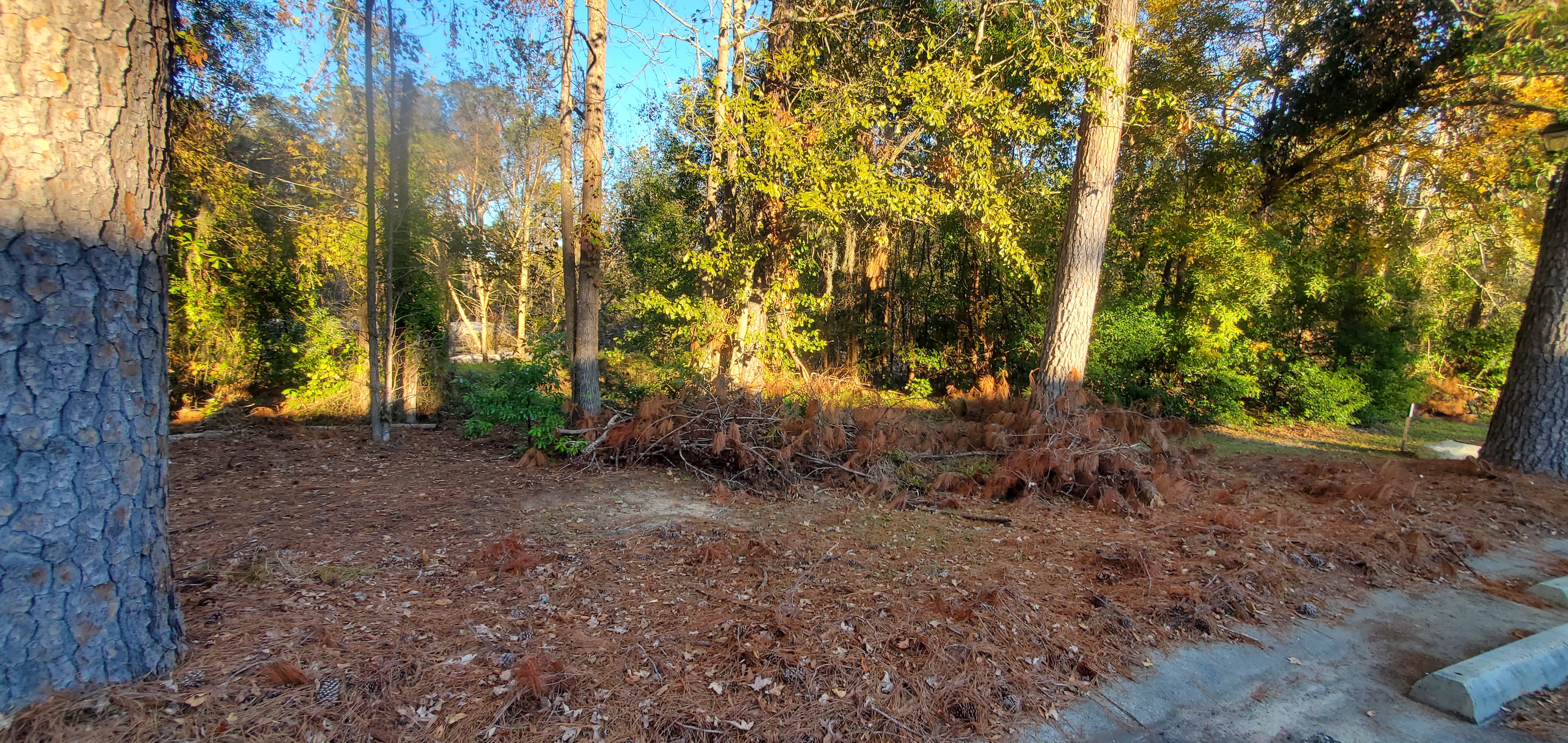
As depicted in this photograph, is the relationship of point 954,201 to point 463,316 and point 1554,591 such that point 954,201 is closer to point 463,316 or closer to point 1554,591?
point 1554,591

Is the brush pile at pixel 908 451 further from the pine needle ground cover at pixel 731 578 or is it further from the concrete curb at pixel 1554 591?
the concrete curb at pixel 1554 591

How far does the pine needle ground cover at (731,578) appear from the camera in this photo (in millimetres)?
2859

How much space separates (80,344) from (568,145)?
270 inches

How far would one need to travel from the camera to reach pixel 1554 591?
4668mm

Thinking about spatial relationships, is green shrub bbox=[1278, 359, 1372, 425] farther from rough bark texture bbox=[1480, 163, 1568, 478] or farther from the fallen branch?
the fallen branch

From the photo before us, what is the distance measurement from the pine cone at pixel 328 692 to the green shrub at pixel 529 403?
14.5 feet

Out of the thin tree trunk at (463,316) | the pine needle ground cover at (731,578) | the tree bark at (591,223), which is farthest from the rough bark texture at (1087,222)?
the thin tree trunk at (463,316)

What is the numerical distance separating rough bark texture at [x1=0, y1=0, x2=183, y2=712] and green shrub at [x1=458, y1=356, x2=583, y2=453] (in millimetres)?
4565

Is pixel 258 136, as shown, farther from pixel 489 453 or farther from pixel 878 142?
pixel 878 142

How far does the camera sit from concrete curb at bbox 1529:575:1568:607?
4.61 meters

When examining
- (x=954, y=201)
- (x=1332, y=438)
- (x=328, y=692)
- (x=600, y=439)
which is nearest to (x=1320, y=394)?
(x=1332, y=438)

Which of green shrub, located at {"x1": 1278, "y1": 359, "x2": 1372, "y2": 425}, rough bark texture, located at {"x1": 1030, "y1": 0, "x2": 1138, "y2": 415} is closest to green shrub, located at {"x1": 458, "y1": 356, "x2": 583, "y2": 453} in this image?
rough bark texture, located at {"x1": 1030, "y1": 0, "x2": 1138, "y2": 415}

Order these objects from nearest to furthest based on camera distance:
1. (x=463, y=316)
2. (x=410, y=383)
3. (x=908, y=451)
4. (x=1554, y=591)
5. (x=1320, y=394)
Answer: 1. (x=1554, y=591)
2. (x=908, y=451)
3. (x=410, y=383)
4. (x=1320, y=394)
5. (x=463, y=316)

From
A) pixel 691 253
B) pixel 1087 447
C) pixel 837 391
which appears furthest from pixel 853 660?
pixel 837 391
